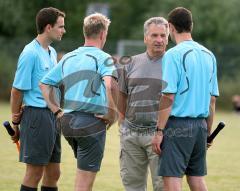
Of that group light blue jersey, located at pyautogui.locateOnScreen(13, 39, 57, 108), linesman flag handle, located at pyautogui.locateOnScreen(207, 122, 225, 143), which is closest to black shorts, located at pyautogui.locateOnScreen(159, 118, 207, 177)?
linesman flag handle, located at pyautogui.locateOnScreen(207, 122, 225, 143)

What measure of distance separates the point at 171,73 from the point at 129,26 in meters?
36.8

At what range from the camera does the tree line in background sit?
35812mm

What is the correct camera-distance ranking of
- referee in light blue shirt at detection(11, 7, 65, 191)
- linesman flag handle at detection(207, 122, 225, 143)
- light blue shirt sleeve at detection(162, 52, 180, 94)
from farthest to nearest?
1. referee in light blue shirt at detection(11, 7, 65, 191)
2. linesman flag handle at detection(207, 122, 225, 143)
3. light blue shirt sleeve at detection(162, 52, 180, 94)

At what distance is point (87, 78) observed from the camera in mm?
7090

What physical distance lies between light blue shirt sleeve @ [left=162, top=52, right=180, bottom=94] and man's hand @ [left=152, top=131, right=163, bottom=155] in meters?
0.42

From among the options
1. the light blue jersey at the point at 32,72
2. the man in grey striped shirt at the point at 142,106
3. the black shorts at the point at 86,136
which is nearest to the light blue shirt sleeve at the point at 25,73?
the light blue jersey at the point at 32,72

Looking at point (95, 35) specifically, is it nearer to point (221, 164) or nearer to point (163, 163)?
point (163, 163)

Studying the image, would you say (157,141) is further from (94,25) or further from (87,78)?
(94,25)

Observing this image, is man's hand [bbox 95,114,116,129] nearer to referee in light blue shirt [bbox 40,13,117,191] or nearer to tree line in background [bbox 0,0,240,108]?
referee in light blue shirt [bbox 40,13,117,191]

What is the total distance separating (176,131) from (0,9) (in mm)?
32916

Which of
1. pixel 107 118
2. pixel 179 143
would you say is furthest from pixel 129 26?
pixel 179 143

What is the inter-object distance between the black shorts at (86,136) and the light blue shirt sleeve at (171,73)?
890mm

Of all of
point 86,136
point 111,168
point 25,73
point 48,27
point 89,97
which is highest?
point 48,27

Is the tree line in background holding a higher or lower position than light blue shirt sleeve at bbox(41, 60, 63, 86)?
lower
